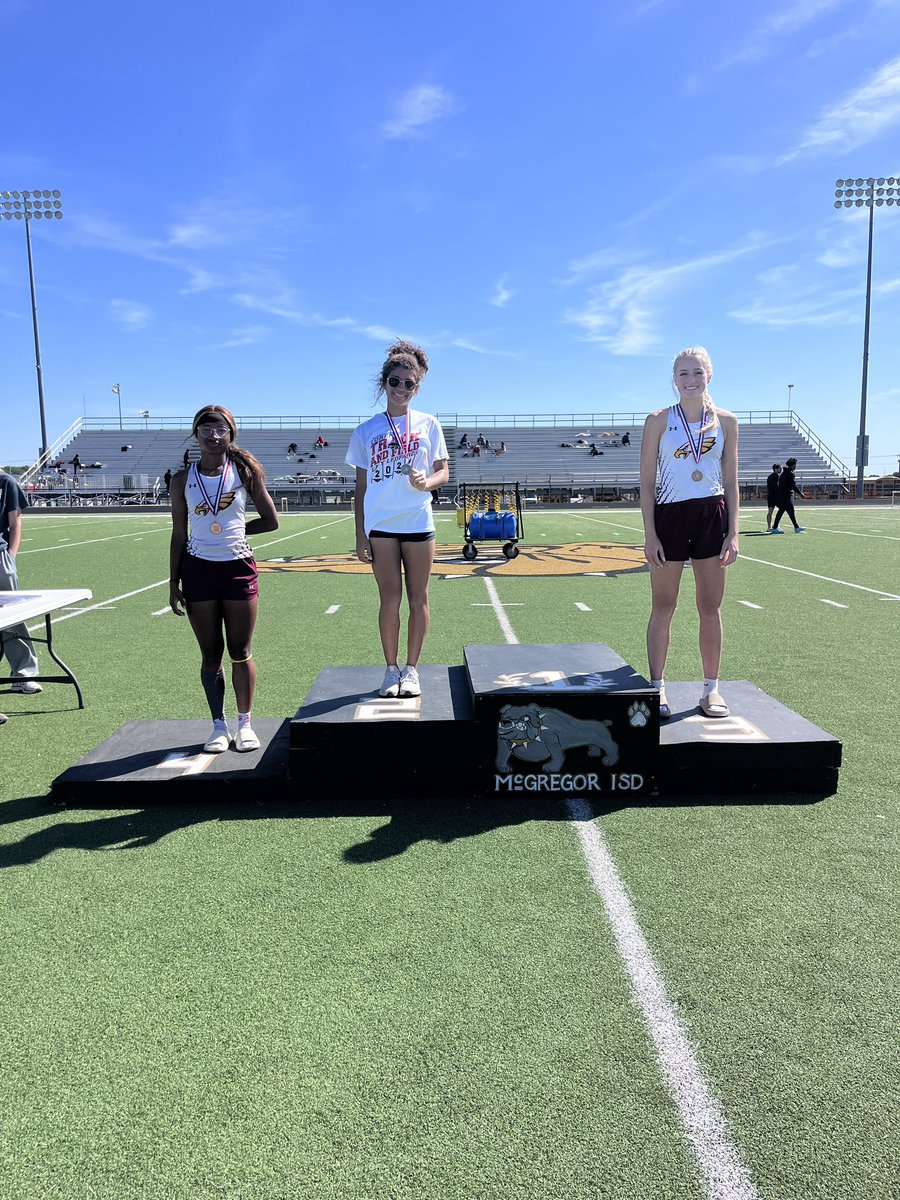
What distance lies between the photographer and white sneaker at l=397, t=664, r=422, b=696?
13.5 ft

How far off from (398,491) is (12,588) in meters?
3.55

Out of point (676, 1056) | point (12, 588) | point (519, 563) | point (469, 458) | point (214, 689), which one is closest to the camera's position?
point (676, 1056)

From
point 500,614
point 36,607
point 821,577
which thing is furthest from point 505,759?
point 821,577

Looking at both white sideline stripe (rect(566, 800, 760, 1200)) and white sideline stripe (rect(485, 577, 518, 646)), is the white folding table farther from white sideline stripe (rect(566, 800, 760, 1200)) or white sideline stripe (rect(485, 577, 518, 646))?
white sideline stripe (rect(566, 800, 760, 1200))

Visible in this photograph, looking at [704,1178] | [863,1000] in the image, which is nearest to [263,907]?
[704,1178]

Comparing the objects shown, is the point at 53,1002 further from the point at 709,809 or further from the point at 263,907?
the point at 709,809

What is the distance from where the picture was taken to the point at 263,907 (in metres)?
2.79

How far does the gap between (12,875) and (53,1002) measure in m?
0.91

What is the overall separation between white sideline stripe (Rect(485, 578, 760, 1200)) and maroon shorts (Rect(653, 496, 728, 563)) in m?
1.70

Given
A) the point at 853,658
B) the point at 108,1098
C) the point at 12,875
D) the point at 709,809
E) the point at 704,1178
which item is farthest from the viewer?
the point at 853,658

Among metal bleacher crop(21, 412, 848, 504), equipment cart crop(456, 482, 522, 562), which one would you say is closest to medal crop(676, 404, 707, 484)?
equipment cart crop(456, 482, 522, 562)

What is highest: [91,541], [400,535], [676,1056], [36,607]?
[400,535]

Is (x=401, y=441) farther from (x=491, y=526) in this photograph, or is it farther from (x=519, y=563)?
(x=491, y=526)

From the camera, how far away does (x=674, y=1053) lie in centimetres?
206
